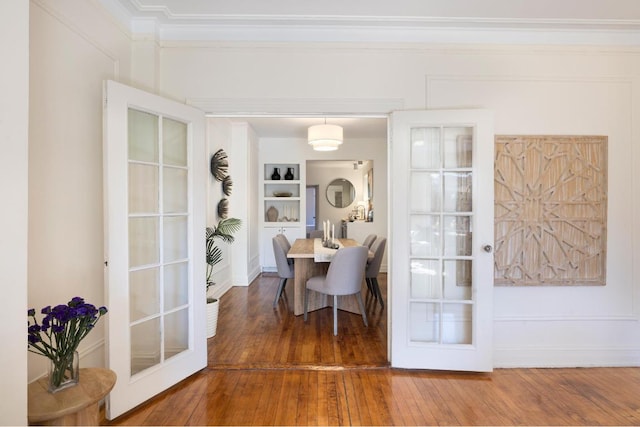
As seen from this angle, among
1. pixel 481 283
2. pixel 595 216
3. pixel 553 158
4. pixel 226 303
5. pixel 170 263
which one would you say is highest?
pixel 553 158

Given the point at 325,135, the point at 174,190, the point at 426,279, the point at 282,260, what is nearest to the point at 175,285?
the point at 174,190

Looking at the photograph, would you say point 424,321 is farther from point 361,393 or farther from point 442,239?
point 361,393

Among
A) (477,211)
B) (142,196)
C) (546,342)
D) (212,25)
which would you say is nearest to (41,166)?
(142,196)

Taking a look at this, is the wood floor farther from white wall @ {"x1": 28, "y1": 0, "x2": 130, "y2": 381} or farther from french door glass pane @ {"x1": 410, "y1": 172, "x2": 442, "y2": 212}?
Result: french door glass pane @ {"x1": 410, "y1": 172, "x2": 442, "y2": 212}

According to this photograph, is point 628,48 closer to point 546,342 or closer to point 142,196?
point 546,342

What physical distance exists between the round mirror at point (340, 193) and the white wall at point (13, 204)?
7291 mm

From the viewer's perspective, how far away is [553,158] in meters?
2.72

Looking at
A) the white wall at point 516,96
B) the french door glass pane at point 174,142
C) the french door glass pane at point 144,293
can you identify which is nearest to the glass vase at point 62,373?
the french door glass pane at point 144,293

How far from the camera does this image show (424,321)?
2734mm

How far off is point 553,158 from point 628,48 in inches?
44.1

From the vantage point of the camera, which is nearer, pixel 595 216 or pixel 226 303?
pixel 595 216

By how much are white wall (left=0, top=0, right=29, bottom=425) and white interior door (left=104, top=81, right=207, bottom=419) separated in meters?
0.72

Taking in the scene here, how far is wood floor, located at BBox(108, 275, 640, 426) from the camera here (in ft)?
6.77

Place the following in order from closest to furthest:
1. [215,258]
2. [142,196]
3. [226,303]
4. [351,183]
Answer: [142,196] < [215,258] < [226,303] < [351,183]
